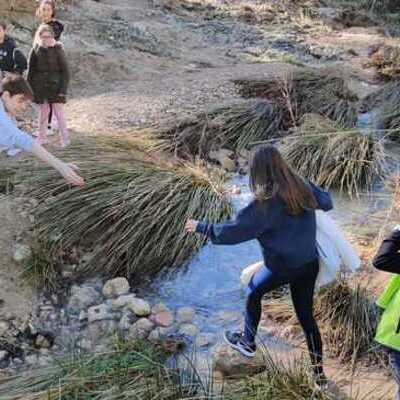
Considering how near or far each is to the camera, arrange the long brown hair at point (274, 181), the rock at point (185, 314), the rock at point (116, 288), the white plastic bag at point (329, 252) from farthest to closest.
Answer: the rock at point (116, 288)
the rock at point (185, 314)
the white plastic bag at point (329, 252)
the long brown hair at point (274, 181)

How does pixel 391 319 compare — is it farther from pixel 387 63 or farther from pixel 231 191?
pixel 387 63

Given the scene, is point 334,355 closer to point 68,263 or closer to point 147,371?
point 147,371

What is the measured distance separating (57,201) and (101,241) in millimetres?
493

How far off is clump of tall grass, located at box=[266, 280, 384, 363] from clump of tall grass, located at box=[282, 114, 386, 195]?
2172 millimetres

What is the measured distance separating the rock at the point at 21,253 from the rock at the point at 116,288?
0.60 m

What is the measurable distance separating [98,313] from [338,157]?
317 cm

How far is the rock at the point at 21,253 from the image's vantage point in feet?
17.5

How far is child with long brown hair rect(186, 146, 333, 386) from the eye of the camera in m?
3.72

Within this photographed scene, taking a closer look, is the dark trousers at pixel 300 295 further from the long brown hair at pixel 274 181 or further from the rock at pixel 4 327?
the rock at pixel 4 327

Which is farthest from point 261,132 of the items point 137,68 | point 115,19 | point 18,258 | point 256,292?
point 115,19

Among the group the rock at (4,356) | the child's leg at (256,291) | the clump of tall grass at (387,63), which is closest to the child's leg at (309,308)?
the child's leg at (256,291)

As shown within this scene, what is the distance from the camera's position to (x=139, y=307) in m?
5.10

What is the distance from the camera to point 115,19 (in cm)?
1265

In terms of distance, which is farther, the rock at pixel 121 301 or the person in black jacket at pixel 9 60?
the person in black jacket at pixel 9 60
